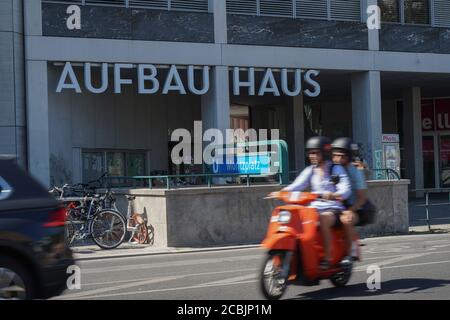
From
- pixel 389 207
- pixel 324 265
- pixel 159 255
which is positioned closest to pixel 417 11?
pixel 389 207

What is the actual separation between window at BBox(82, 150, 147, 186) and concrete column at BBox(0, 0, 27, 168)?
382 centimetres

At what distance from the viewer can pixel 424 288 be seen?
878 centimetres

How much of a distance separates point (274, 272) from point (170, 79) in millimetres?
15605

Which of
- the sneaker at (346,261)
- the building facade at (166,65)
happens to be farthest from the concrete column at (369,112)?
the sneaker at (346,261)

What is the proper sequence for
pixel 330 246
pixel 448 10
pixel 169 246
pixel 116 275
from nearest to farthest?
pixel 330 246, pixel 116 275, pixel 169 246, pixel 448 10

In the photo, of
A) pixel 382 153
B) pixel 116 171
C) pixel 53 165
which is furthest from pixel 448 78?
pixel 53 165

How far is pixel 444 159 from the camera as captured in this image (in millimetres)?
35938

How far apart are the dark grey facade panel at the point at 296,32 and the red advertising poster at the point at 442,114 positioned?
11.8m

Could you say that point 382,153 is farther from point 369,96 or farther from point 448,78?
point 448,78

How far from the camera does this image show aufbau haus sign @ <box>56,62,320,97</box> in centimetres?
2173

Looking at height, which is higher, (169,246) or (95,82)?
(95,82)

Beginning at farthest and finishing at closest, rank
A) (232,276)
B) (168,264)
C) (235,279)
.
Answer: (168,264) → (232,276) → (235,279)

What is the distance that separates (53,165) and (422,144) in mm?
20539
